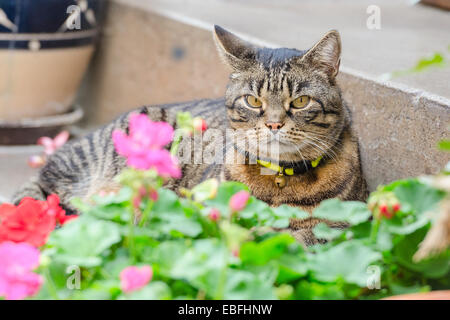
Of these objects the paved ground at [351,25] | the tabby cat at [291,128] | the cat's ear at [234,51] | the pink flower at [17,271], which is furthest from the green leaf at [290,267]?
the paved ground at [351,25]

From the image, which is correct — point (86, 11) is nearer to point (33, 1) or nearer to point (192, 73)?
point (33, 1)

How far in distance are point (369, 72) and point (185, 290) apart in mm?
1647

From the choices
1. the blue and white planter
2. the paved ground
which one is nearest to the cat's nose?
the paved ground

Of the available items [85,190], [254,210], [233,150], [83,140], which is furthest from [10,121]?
[254,210]

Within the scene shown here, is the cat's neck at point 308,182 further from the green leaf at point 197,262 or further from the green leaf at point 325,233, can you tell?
the green leaf at point 197,262

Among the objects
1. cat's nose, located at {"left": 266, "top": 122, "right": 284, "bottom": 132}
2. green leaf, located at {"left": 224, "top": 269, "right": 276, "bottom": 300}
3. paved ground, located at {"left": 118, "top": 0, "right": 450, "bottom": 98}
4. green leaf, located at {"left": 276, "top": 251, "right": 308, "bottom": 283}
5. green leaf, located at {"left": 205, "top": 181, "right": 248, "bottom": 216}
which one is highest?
paved ground, located at {"left": 118, "top": 0, "right": 450, "bottom": 98}

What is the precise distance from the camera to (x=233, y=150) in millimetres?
2209

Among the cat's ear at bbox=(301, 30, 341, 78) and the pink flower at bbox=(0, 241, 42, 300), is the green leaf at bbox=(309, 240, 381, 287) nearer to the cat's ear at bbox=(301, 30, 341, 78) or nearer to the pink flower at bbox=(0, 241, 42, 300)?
the pink flower at bbox=(0, 241, 42, 300)

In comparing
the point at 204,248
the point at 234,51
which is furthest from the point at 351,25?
the point at 204,248

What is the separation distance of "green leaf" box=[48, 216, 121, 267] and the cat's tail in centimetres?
147

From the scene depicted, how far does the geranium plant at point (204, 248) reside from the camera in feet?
3.47

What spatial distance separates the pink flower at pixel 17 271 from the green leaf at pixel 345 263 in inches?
19.2

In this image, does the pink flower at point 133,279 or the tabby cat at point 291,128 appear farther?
the tabby cat at point 291,128

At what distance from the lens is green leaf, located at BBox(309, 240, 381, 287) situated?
114 centimetres
